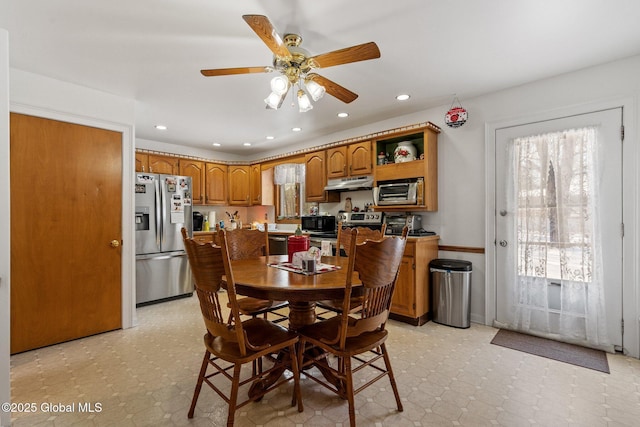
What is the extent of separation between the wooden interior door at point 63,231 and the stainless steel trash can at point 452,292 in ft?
11.1

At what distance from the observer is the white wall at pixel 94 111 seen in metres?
2.64

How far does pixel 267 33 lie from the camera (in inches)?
63.9

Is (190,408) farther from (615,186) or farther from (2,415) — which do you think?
(615,186)

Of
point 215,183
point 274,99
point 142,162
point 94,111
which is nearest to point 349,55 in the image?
point 274,99

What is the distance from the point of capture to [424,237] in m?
3.29

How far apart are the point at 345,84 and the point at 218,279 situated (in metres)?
2.26

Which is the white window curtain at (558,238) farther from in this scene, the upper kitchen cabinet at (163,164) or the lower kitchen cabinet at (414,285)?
the upper kitchen cabinet at (163,164)

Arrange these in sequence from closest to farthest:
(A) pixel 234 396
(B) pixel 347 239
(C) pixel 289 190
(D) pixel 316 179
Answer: (A) pixel 234 396 → (B) pixel 347 239 → (D) pixel 316 179 → (C) pixel 289 190

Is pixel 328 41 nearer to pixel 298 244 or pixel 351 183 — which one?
pixel 298 244

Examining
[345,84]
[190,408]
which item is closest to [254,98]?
[345,84]

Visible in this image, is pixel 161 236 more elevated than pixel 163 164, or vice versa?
pixel 163 164

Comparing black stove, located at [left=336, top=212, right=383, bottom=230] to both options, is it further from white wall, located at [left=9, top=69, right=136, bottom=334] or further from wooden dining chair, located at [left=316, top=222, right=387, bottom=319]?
white wall, located at [left=9, top=69, right=136, bottom=334]

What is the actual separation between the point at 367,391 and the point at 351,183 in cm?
265

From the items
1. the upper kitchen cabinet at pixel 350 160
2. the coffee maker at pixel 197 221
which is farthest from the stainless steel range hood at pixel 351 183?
the coffee maker at pixel 197 221
